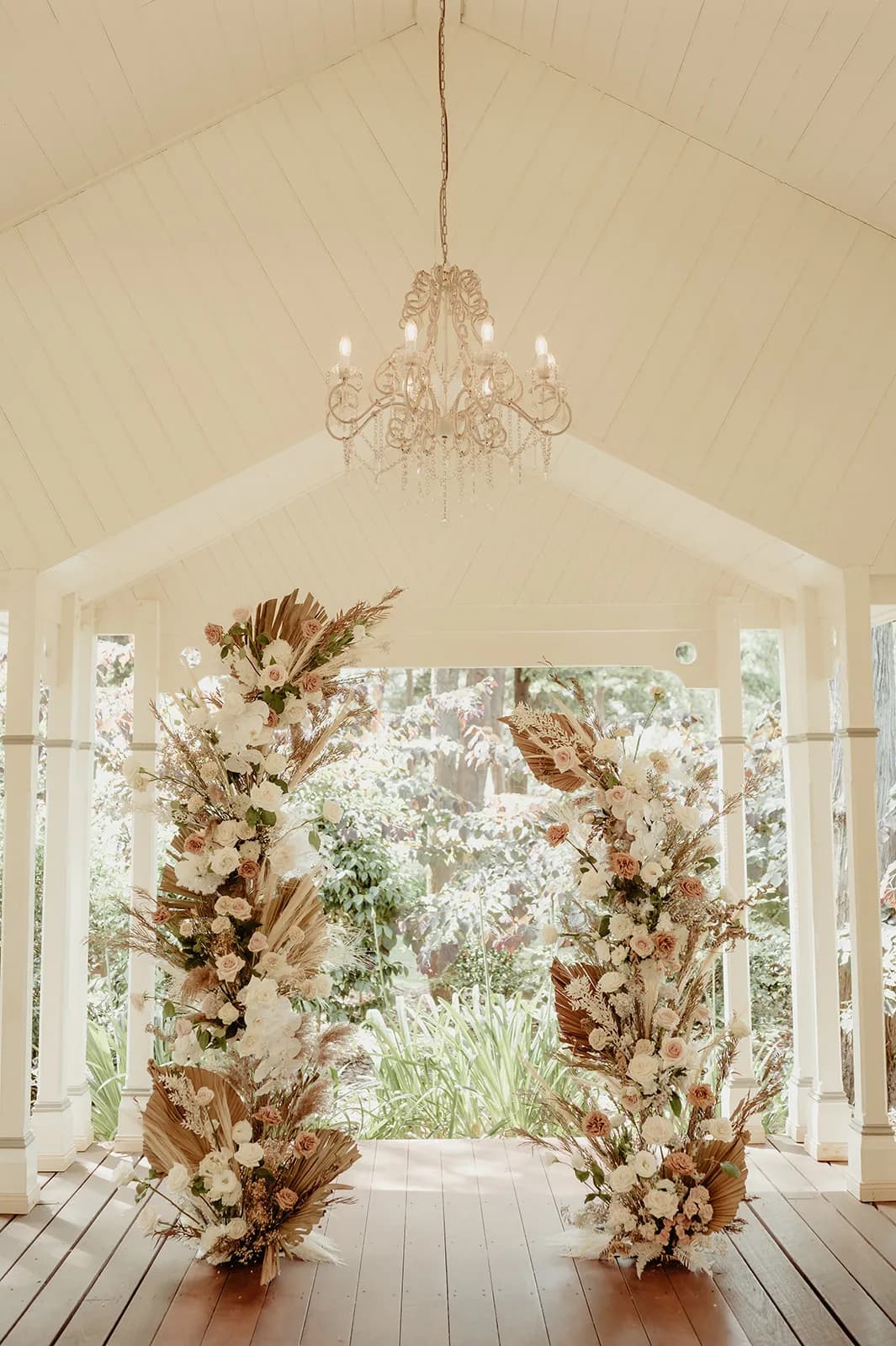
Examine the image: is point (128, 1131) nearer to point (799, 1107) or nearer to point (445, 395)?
point (799, 1107)

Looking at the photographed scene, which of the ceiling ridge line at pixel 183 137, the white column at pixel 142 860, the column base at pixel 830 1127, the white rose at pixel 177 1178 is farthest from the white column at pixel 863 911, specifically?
the white column at pixel 142 860

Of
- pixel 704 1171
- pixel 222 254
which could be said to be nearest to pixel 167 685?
pixel 222 254

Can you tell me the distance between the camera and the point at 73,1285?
157 inches

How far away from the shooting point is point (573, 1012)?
422 cm

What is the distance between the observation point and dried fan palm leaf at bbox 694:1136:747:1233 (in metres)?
4.01

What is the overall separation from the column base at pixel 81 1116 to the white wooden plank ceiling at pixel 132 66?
382 cm

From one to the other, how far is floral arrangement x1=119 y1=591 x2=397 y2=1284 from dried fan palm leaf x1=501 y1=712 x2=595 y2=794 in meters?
0.59

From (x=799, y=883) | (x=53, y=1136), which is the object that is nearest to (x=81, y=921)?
(x=53, y=1136)

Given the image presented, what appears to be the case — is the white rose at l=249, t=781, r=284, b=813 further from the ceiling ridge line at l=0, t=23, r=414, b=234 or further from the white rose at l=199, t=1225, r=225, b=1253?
the ceiling ridge line at l=0, t=23, r=414, b=234

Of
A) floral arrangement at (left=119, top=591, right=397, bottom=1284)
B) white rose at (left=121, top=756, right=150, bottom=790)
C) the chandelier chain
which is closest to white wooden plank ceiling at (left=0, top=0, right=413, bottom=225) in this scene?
the chandelier chain

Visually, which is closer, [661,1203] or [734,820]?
[661,1203]

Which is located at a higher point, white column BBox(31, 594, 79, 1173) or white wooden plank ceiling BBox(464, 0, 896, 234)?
white wooden plank ceiling BBox(464, 0, 896, 234)

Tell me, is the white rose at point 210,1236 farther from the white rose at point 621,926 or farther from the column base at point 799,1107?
the column base at point 799,1107

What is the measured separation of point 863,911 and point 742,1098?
55.3 inches
